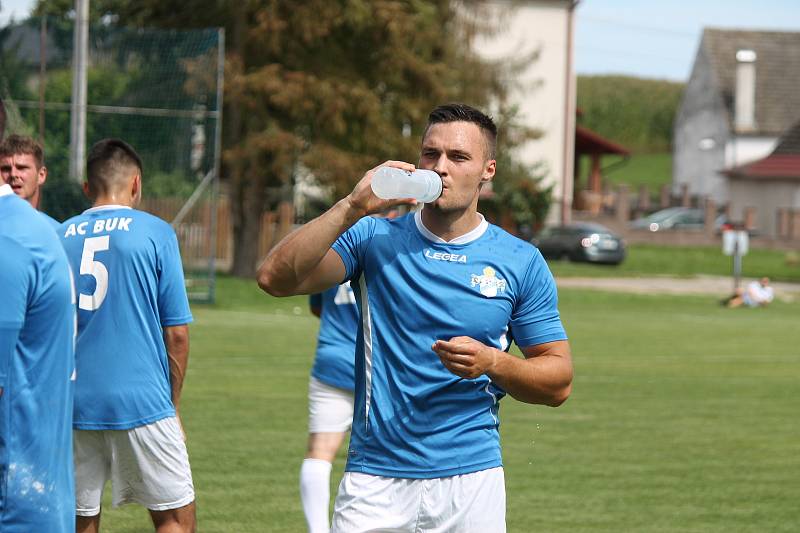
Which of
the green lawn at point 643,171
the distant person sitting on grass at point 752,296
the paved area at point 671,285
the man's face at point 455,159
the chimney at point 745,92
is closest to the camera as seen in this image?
the man's face at point 455,159

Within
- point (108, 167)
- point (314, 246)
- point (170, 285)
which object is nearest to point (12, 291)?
point (314, 246)

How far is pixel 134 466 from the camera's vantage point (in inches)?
253

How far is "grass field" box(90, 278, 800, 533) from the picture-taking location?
9.30 meters

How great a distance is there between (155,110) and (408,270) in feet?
74.7

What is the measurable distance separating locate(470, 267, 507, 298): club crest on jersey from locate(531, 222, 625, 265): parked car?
146 feet

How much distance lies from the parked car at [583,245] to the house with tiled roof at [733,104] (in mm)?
23516

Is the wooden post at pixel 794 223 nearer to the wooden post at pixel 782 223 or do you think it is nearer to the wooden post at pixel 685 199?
the wooden post at pixel 782 223

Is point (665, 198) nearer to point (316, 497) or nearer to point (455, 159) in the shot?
point (316, 497)

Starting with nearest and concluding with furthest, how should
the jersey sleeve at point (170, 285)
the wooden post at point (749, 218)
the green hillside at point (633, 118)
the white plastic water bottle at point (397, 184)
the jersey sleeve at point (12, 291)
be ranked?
the jersey sleeve at point (12, 291) < the white plastic water bottle at point (397, 184) < the jersey sleeve at point (170, 285) < the wooden post at point (749, 218) < the green hillside at point (633, 118)

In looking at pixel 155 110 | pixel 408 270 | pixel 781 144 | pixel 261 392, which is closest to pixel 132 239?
pixel 408 270

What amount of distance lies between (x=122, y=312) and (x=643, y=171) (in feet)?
374

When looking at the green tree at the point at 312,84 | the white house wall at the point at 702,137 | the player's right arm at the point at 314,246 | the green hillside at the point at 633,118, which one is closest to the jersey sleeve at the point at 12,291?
the player's right arm at the point at 314,246

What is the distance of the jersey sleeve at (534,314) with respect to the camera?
513 cm

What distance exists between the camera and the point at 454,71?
39875mm
